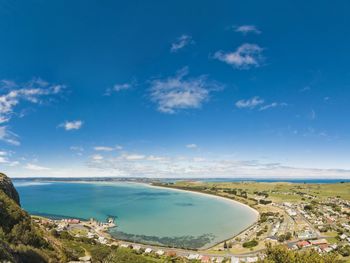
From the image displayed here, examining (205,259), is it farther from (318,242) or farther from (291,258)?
(318,242)

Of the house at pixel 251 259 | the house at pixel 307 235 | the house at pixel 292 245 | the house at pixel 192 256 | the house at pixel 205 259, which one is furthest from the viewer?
the house at pixel 307 235

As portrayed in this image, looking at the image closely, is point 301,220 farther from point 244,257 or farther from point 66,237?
point 66,237

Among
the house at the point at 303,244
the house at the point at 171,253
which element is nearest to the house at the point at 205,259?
the house at the point at 171,253

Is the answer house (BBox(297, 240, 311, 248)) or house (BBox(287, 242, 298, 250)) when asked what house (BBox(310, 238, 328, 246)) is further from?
house (BBox(287, 242, 298, 250))

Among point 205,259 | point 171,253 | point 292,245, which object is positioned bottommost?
point 292,245

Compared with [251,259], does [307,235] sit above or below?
above

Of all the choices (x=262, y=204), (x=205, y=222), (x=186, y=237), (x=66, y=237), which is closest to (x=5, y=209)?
(x=66, y=237)

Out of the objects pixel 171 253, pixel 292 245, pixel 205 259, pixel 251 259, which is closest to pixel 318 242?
pixel 292 245

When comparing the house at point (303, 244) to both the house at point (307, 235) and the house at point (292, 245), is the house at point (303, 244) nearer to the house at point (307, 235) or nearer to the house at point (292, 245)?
the house at point (292, 245)

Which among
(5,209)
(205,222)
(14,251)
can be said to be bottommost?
(205,222)

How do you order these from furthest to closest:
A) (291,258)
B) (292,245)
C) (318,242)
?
(318,242) → (292,245) → (291,258)

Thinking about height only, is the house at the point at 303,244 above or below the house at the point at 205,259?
above
